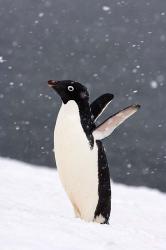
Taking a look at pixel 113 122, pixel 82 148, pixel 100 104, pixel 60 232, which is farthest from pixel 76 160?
pixel 60 232

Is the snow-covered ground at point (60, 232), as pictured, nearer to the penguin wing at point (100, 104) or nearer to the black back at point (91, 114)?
the black back at point (91, 114)

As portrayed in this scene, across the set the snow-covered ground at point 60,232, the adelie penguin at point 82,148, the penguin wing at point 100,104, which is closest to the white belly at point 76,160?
the adelie penguin at point 82,148

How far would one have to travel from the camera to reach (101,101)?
4707mm

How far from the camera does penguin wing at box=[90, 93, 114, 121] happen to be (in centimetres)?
469

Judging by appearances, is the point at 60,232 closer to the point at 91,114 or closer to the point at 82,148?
the point at 82,148

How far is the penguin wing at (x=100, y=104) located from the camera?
15.4 ft

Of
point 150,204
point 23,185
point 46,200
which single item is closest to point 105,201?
point 46,200

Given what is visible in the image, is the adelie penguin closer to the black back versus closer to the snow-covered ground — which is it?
the black back

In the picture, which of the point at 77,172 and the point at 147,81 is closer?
the point at 77,172

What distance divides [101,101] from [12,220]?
1669 mm

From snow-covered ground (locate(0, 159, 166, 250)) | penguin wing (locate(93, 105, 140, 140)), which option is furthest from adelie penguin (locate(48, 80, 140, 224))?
snow-covered ground (locate(0, 159, 166, 250))

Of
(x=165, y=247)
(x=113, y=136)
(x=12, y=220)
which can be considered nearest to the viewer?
(x=12, y=220)

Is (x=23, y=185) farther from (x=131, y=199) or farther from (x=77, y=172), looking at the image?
(x=77, y=172)

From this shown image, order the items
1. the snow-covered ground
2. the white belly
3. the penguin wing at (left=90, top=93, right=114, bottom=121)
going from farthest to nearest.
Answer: the penguin wing at (left=90, top=93, right=114, bottom=121) → the white belly → the snow-covered ground
